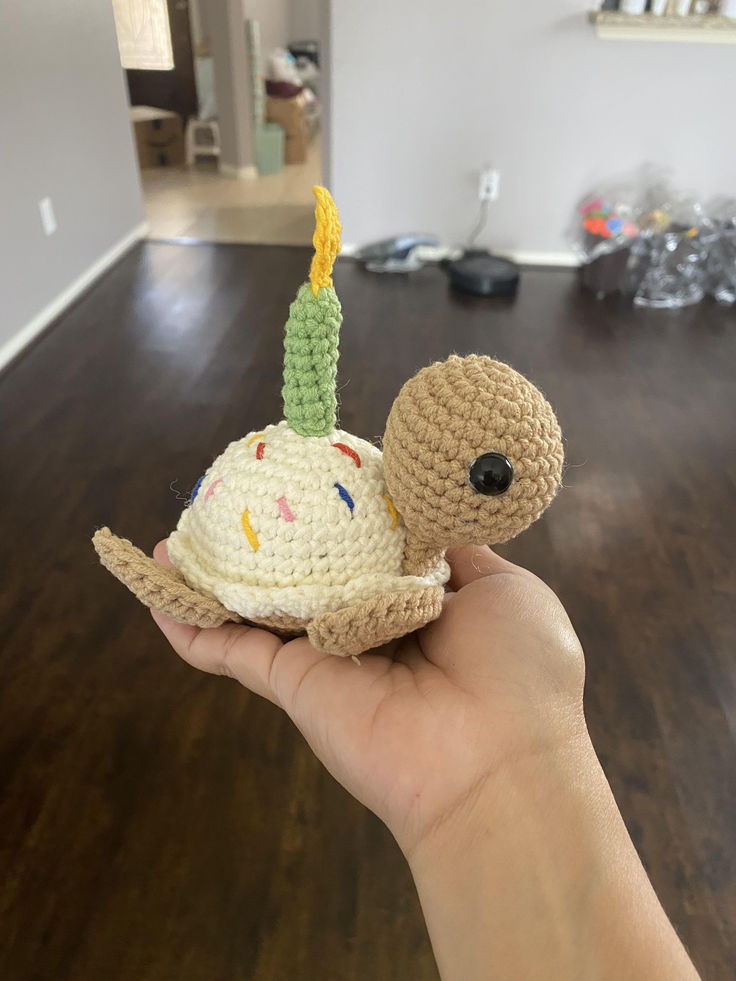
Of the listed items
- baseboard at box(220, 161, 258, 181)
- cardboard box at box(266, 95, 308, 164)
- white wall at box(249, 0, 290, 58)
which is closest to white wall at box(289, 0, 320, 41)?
white wall at box(249, 0, 290, 58)

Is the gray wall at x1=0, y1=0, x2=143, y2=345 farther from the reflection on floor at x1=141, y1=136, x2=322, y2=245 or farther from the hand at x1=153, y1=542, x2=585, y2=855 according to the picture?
the hand at x1=153, y1=542, x2=585, y2=855

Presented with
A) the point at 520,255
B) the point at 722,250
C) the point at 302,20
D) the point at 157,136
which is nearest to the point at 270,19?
the point at 302,20

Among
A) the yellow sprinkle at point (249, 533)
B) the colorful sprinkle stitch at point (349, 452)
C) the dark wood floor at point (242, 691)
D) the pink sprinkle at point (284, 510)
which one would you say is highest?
the colorful sprinkle stitch at point (349, 452)

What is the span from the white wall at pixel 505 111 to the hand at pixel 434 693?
7.68 feet

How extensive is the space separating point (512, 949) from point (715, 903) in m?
0.56

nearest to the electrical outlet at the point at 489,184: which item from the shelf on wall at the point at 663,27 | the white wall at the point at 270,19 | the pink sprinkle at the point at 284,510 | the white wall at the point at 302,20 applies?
the shelf on wall at the point at 663,27

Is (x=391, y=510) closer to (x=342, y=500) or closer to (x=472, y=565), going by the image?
(x=342, y=500)

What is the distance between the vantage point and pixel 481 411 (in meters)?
0.52

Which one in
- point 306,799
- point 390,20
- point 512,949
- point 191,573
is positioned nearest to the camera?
point 512,949

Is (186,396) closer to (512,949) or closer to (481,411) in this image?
(481,411)

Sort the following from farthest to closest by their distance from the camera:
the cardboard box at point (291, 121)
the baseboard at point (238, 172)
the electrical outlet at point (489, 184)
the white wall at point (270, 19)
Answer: the cardboard box at point (291, 121) < the white wall at point (270, 19) < the baseboard at point (238, 172) < the electrical outlet at point (489, 184)

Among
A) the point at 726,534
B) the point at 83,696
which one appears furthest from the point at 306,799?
the point at 726,534

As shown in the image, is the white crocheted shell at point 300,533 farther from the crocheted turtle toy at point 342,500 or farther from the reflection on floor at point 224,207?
the reflection on floor at point 224,207

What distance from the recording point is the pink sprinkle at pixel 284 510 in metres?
0.59
